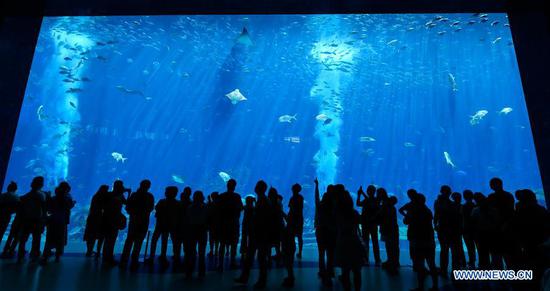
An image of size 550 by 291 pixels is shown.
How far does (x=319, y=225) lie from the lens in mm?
4438

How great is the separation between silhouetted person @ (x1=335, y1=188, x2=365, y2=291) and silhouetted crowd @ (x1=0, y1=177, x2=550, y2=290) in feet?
0.04

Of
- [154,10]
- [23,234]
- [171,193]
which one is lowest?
[23,234]

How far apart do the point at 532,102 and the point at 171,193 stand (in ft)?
23.3

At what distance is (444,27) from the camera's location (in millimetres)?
27828

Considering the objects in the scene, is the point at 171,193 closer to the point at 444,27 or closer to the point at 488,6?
the point at 488,6

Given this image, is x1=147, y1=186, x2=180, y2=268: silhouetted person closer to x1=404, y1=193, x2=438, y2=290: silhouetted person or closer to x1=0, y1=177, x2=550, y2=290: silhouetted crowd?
x1=0, y1=177, x2=550, y2=290: silhouetted crowd

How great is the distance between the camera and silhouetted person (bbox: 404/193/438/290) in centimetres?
392

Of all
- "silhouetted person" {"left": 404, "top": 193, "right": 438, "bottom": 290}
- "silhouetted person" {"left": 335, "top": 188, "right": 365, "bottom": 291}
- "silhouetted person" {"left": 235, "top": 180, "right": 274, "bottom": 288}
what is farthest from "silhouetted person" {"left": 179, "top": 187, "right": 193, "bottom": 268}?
"silhouetted person" {"left": 404, "top": 193, "right": 438, "bottom": 290}

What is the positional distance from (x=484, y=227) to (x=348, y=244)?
2307 mm

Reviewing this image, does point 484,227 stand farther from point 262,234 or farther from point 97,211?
point 97,211

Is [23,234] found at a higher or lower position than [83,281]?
higher

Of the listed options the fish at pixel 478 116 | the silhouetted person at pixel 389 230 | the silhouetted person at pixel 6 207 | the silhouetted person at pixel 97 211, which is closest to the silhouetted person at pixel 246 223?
the silhouetted person at pixel 389 230

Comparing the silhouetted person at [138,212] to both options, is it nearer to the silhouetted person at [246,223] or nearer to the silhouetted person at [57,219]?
the silhouetted person at [57,219]

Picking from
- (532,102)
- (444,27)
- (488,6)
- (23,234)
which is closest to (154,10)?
(23,234)
